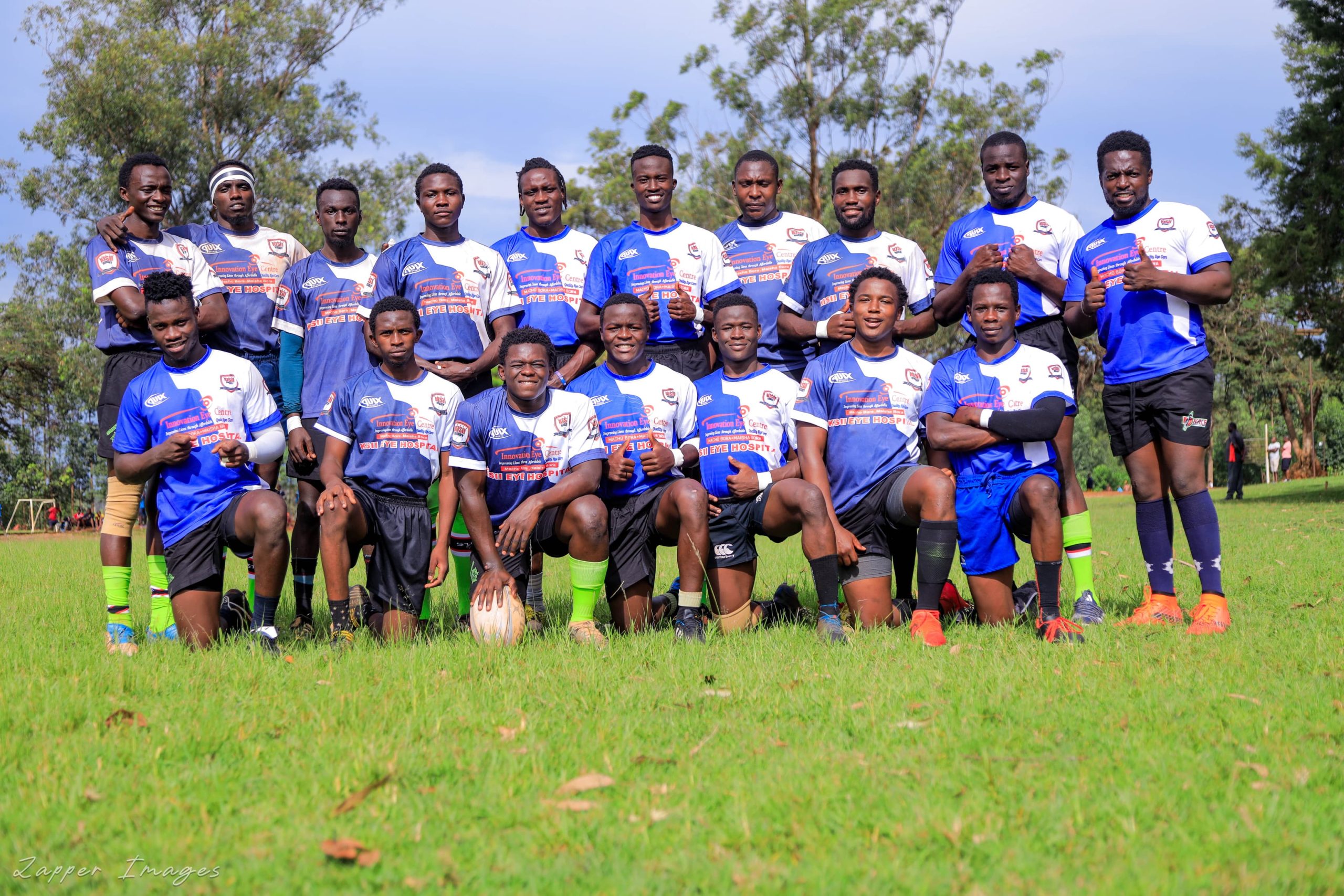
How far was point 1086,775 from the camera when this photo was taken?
379 cm

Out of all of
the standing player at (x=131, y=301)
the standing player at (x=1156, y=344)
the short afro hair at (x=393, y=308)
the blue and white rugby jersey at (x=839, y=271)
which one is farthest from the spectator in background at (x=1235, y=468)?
the standing player at (x=131, y=301)

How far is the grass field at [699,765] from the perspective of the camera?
3.16 m

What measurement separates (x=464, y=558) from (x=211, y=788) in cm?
427

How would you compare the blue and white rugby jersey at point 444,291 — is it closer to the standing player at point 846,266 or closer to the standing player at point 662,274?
the standing player at point 662,274

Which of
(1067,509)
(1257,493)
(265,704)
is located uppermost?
(1067,509)

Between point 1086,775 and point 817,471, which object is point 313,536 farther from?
→ point 1086,775

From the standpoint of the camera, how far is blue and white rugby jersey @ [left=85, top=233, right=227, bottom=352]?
7.33 m

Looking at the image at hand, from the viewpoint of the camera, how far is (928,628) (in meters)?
6.34

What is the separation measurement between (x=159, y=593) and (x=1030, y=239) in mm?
6575

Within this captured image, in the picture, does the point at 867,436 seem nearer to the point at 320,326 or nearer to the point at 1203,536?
the point at 1203,536

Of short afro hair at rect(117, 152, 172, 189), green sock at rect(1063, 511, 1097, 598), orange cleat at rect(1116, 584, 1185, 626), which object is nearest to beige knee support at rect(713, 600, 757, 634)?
green sock at rect(1063, 511, 1097, 598)

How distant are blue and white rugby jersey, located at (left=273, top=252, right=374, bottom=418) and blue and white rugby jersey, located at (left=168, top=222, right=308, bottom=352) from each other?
19 centimetres

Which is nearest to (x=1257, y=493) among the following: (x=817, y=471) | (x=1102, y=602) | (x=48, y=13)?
(x=1102, y=602)

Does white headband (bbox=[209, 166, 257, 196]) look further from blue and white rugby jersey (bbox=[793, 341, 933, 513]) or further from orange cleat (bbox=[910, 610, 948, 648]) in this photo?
orange cleat (bbox=[910, 610, 948, 648])
